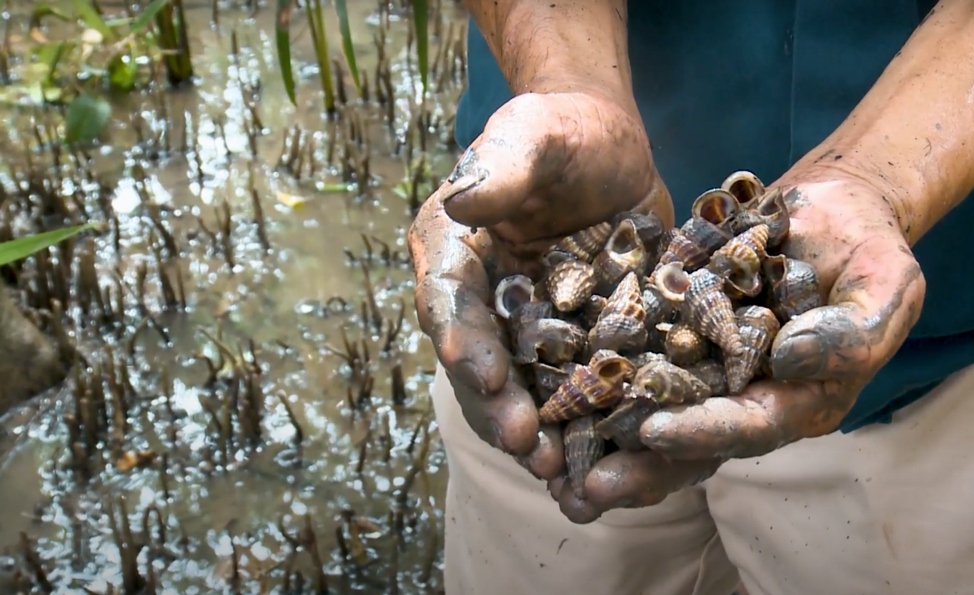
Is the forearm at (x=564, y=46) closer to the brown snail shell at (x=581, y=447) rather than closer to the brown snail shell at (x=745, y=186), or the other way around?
the brown snail shell at (x=745, y=186)

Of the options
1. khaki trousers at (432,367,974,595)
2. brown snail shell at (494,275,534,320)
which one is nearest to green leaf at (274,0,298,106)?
khaki trousers at (432,367,974,595)

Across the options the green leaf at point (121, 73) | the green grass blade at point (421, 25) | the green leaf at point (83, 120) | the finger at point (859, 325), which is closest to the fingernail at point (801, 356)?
the finger at point (859, 325)

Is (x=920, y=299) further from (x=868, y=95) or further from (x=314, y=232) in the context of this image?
(x=314, y=232)

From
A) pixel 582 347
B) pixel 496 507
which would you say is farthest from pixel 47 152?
pixel 582 347

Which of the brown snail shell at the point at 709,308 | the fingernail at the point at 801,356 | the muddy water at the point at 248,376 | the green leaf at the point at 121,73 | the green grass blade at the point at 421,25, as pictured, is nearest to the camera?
the fingernail at the point at 801,356

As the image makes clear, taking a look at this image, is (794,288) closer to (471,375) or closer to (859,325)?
(859,325)

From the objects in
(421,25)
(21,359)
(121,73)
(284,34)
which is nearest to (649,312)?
(421,25)

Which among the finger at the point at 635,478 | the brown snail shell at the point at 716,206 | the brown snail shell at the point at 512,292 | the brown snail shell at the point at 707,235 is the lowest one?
the finger at the point at 635,478
